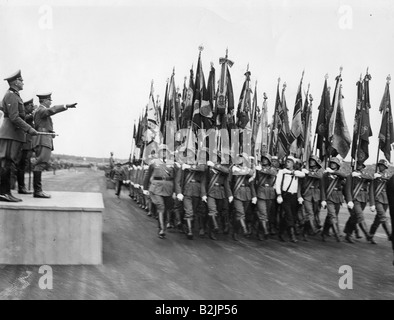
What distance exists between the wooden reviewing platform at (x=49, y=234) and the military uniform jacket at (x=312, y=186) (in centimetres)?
495

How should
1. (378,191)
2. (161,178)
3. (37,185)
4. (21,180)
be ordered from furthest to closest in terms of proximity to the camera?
(378,191) → (161,178) → (21,180) → (37,185)

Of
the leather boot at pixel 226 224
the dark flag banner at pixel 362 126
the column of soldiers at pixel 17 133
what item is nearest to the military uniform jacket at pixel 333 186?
the dark flag banner at pixel 362 126

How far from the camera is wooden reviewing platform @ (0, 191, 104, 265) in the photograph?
5852 millimetres

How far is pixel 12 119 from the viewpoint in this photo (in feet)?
20.8

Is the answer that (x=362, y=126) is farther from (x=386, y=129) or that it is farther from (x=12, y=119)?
(x=12, y=119)

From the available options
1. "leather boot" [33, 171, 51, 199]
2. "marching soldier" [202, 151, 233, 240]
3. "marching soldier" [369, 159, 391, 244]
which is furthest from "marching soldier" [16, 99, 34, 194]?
"marching soldier" [369, 159, 391, 244]

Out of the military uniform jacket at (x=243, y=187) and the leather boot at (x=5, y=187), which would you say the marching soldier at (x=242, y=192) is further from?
the leather boot at (x=5, y=187)

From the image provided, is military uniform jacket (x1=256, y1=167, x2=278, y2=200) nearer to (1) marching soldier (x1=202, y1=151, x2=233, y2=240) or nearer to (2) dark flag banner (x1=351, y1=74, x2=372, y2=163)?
(1) marching soldier (x1=202, y1=151, x2=233, y2=240)

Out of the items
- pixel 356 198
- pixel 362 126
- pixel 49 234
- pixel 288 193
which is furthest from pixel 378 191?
pixel 49 234

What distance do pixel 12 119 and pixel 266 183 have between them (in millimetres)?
5374
